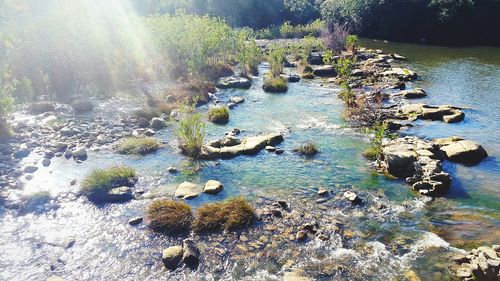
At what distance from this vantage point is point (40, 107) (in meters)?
22.0

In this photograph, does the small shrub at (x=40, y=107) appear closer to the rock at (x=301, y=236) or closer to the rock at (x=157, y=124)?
the rock at (x=157, y=124)

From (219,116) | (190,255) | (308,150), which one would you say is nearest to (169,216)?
(190,255)

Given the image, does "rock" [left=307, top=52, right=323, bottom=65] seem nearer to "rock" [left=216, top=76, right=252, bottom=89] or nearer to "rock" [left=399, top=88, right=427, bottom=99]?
"rock" [left=216, top=76, right=252, bottom=89]

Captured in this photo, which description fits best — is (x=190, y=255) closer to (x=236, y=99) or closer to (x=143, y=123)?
(x=143, y=123)

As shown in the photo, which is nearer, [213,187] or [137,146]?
[213,187]

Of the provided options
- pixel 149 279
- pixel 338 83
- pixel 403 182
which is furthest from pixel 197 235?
pixel 338 83

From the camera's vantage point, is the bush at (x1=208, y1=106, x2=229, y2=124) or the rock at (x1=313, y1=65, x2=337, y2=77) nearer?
the bush at (x1=208, y1=106, x2=229, y2=124)

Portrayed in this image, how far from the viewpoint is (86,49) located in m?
28.8

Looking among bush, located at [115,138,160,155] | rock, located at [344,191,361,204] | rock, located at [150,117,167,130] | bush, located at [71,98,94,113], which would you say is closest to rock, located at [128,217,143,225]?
bush, located at [115,138,160,155]

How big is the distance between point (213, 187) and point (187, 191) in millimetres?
917

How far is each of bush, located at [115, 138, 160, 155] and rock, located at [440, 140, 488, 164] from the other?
12642 mm

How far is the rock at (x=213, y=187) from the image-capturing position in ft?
44.7

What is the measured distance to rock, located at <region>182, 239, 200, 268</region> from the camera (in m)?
9.89

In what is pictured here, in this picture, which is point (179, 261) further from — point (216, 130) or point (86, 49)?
point (86, 49)
